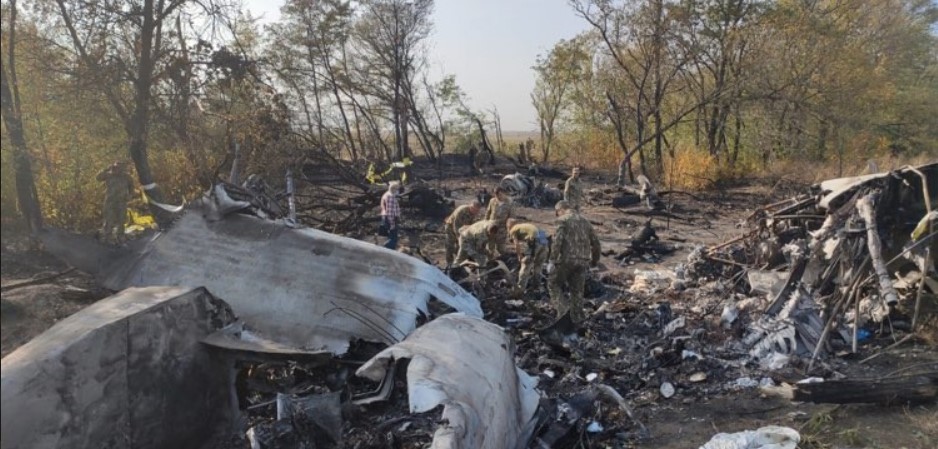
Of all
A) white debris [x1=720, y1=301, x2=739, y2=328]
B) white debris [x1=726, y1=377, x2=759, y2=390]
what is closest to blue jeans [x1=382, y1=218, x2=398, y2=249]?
white debris [x1=720, y1=301, x2=739, y2=328]

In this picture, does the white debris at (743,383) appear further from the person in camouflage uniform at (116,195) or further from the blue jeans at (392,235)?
the person in camouflage uniform at (116,195)

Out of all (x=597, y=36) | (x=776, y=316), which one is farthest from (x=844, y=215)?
(x=597, y=36)

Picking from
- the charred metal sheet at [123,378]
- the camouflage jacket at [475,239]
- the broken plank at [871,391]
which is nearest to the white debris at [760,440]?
the broken plank at [871,391]

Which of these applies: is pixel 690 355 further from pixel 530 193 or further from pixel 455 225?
pixel 530 193

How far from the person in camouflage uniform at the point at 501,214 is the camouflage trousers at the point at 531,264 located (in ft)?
4.35

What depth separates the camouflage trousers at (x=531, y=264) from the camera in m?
9.49

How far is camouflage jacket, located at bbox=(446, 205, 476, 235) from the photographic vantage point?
451 inches

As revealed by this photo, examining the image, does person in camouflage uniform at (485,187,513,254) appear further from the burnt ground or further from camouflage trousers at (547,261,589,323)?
camouflage trousers at (547,261,589,323)

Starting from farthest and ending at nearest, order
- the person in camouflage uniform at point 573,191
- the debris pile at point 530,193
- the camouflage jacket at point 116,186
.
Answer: the debris pile at point 530,193 < the person in camouflage uniform at point 573,191 < the camouflage jacket at point 116,186

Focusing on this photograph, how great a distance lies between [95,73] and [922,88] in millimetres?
33151

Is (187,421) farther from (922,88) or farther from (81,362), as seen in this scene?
(922,88)

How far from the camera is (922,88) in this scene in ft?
97.6

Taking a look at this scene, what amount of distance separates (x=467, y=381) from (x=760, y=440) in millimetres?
2571

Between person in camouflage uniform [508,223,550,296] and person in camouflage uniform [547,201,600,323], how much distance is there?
40.1 inches
